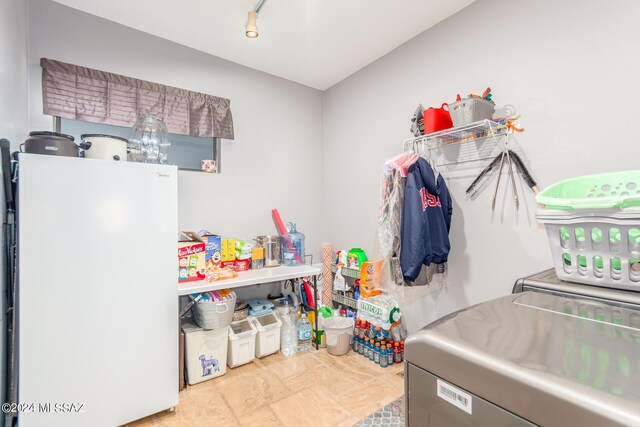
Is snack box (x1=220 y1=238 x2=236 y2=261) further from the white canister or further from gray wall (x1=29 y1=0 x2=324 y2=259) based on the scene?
the white canister

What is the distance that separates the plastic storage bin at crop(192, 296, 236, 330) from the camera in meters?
2.20

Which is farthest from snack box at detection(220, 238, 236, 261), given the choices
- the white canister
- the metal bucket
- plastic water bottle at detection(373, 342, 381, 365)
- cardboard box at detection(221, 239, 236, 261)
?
plastic water bottle at detection(373, 342, 381, 365)

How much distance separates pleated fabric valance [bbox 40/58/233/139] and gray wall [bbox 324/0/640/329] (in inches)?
60.7

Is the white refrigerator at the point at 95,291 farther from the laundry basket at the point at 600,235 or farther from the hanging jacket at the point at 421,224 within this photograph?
the laundry basket at the point at 600,235

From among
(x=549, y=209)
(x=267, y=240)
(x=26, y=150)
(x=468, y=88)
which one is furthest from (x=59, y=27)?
(x=549, y=209)

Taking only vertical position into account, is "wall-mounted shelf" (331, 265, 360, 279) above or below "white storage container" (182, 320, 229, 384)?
above

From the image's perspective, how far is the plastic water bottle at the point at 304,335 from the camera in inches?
108

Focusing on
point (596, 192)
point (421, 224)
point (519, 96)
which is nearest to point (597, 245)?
point (596, 192)

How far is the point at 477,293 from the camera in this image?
84.8 inches

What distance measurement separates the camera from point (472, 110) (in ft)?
6.29

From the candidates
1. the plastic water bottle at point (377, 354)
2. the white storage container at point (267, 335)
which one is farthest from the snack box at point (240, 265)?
the plastic water bottle at point (377, 354)

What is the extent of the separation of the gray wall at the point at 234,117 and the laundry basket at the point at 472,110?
1836mm

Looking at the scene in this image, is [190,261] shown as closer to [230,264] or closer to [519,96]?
[230,264]

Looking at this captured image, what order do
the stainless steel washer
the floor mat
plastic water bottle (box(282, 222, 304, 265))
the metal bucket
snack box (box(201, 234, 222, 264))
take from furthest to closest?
plastic water bottle (box(282, 222, 304, 265)), the metal bucket, snack box (box(201, 234, 222, 264)), the floor mat, the stainless steel washer
